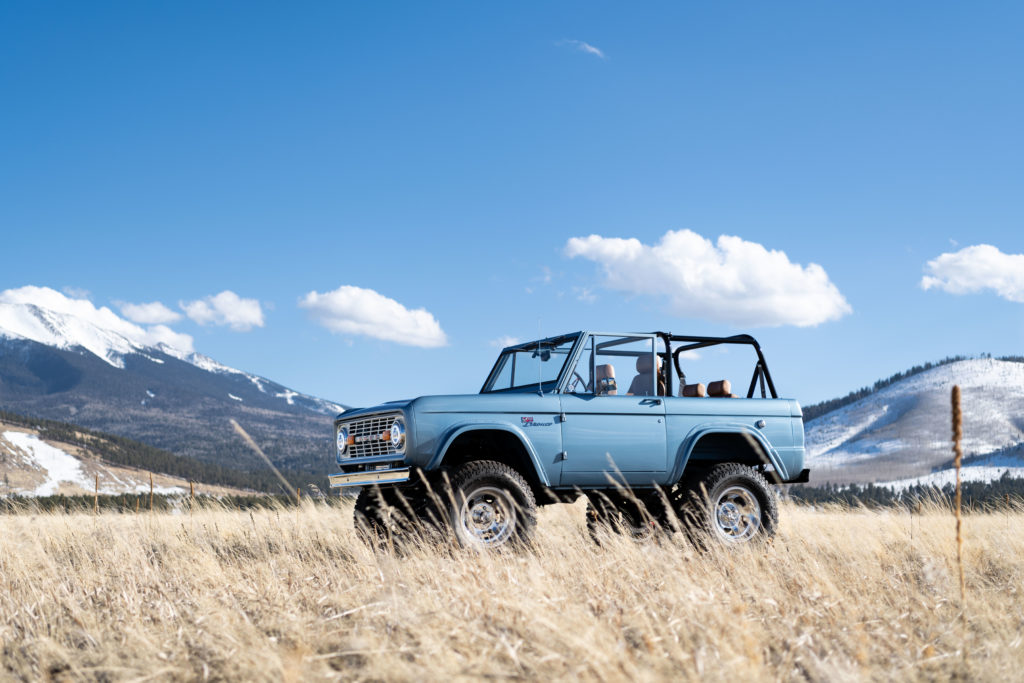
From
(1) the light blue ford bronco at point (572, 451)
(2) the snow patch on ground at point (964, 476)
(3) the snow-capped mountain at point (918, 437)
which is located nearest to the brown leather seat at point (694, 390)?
(1) the light blue ford bronco at point (572, 451)

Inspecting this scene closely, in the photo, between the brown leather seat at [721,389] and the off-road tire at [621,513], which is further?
the brown leather seat at [721,389]

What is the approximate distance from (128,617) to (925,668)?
4393mm

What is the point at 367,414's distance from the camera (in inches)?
321

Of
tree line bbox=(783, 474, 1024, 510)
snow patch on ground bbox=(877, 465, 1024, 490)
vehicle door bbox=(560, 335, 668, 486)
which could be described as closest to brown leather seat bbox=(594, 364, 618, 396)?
vehicle door bbox=(560, 335, 668, 486)

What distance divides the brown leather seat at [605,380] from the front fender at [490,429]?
3.93 ft

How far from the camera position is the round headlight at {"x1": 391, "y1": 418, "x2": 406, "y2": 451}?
7613mm

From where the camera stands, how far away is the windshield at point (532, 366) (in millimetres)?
8773

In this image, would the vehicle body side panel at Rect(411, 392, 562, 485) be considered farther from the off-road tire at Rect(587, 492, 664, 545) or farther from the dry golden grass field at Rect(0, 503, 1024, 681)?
the off-road tire at Rect(587, 492, 664, 545)

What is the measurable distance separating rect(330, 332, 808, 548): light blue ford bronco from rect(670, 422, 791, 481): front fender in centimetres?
1

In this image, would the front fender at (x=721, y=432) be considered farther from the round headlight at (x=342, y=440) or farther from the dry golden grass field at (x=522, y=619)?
the round headlight at (x=342, y=440)

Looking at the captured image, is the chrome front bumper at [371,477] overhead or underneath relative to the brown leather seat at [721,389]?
underneath

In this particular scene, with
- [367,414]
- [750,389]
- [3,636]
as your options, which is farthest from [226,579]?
[750,389]

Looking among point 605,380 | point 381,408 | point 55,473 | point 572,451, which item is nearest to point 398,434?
point 381,408

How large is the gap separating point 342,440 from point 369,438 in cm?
58
